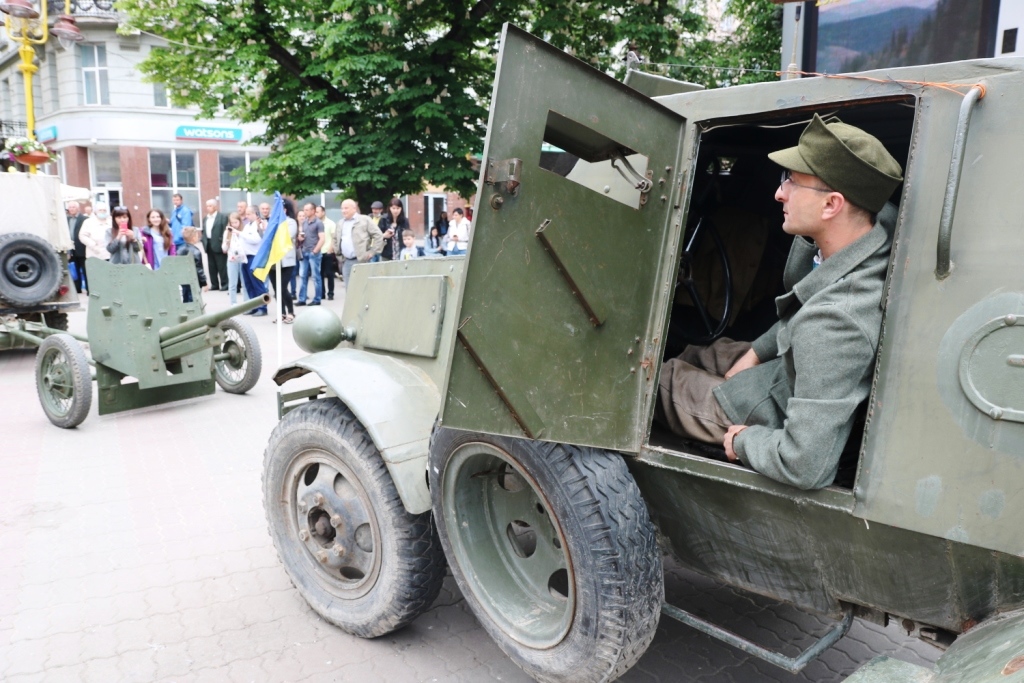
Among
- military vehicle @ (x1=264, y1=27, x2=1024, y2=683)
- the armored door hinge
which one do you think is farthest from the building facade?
the armored door hinge

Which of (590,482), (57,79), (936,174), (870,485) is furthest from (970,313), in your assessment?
(57,79)

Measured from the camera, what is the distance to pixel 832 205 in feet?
7.41

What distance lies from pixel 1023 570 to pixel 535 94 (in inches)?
64.2

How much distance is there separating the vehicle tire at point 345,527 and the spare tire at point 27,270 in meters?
7.64

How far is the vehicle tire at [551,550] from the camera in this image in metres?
2.39

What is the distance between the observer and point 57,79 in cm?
3111

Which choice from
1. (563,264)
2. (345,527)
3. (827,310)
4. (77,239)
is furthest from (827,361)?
(77,239)

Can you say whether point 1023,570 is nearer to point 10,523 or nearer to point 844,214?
point 844,214

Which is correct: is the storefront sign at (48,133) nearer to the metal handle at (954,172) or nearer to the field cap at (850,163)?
the field cap at (850,163)

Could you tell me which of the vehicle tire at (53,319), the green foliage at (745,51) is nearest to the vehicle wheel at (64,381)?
the vehicle tire at (53,319)

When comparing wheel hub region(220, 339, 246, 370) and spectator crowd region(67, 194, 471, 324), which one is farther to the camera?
spectator crowd region(67, 194, 471, 324)

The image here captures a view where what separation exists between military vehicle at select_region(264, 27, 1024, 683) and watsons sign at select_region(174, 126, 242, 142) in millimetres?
30813

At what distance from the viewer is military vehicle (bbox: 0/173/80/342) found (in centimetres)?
963

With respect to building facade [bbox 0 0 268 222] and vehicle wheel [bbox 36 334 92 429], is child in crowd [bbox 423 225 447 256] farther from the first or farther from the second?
building facade [bbox 0 0 268 222]
